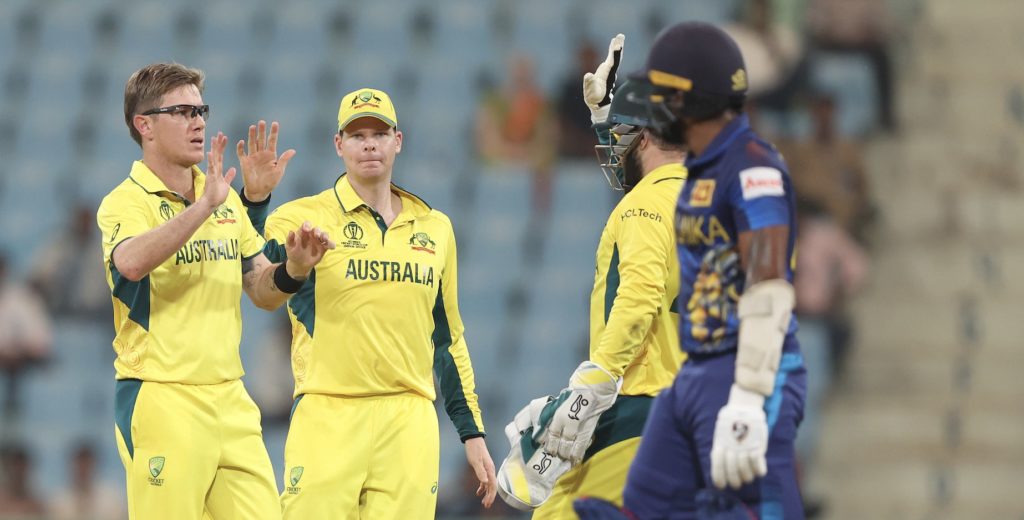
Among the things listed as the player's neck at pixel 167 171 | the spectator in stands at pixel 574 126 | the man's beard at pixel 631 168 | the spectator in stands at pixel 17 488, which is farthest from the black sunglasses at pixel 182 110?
the spectator in stands at pixel 574 126

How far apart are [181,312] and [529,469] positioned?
1194 millimetres

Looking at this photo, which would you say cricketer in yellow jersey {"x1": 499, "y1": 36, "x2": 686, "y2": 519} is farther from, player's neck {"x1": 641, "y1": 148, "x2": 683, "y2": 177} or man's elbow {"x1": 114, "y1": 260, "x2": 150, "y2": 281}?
man's elbow {"x1": 114, "y1": 260, "x2": 150, "y2": 281}

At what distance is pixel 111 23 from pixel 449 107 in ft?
9.50

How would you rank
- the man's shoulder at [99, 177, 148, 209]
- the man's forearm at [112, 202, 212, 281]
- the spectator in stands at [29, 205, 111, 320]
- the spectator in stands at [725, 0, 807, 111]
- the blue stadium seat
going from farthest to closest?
the blue stadium seat
the spectator in stands at [725, 0, 807, 111]
the spectator in stands at [29, 205, 111, 320]
the man's shoulder at [99, 177, 148, 209]
the man's forearm at [112, 202, 212, 281]

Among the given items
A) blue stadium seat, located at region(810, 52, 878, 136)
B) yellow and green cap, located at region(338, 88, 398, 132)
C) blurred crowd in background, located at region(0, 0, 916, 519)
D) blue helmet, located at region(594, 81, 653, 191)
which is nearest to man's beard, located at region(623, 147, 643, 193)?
blue helmet, located at region(594, 81, 653, 191)

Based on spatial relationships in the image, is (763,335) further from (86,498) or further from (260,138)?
(86,498)

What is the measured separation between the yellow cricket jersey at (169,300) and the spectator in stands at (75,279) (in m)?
5.44

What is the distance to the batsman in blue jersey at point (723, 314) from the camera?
3588mm

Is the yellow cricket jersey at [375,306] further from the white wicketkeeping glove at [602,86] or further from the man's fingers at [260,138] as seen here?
the white wicketkeeping glove at [602,86]

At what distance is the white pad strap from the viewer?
3576 millimetres

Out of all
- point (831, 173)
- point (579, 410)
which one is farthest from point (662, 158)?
point (831, 173)

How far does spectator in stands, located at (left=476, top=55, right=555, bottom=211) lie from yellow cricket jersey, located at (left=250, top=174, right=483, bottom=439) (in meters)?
5.46

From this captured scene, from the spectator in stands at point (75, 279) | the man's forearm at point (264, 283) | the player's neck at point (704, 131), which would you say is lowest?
the spectator in stands at point (75, 279)

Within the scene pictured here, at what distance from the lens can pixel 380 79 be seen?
11.6 metres
